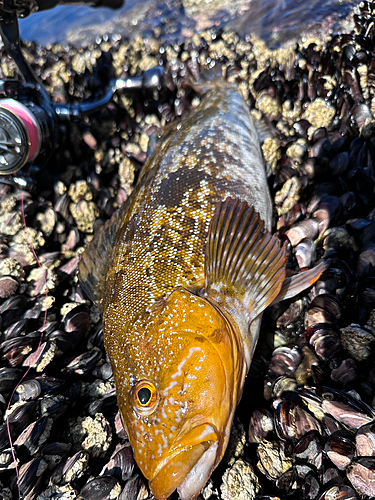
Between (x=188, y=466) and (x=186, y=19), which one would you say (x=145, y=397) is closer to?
(x=188, y=466)

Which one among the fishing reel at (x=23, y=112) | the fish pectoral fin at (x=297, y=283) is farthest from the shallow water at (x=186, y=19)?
the fish pectoral fin at (x=297, y=283)

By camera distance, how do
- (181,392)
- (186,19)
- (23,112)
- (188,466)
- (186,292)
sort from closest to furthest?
1. (188,466)
2. (181,392)
3. (186,292)
4. (23,112)
5. (186,19)

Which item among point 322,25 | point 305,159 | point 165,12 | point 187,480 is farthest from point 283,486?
point 165,12

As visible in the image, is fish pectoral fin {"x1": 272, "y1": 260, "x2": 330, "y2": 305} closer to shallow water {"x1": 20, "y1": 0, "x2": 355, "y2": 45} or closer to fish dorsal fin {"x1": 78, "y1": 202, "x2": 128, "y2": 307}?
fish dorsal fin {"x1": 78, "y1": 202, "x2": 128, "y2": 307}

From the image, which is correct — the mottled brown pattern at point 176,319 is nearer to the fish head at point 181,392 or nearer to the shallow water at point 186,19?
the fish head at point 181,392

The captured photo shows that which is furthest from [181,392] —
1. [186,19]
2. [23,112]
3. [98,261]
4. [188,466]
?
[186,19]

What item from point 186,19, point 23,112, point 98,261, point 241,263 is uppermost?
point 186,19
